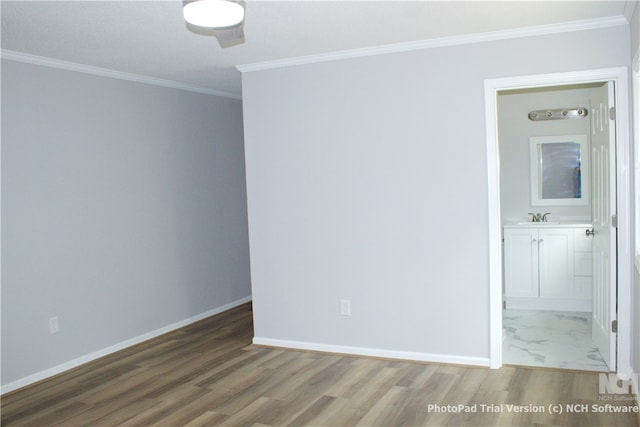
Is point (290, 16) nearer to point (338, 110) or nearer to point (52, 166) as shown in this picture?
point (338, 110)

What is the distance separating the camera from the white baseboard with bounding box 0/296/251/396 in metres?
3.89

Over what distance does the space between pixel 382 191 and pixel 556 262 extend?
7.75 feet

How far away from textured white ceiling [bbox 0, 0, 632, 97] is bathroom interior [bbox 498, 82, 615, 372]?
2.10 meters

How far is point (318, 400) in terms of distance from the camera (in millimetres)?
3467

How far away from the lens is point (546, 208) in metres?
5.91

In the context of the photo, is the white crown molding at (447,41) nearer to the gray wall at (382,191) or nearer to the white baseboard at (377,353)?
the gray wall at (382,191)

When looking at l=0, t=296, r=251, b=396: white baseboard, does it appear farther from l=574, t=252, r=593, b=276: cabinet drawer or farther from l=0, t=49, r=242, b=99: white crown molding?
l=574, t=252, r=593, b=276: cabinet drawer

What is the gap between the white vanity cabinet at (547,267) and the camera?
539 cm

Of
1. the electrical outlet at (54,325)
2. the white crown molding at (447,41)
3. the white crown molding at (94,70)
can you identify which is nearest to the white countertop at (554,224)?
the white crown molding at (447,41)

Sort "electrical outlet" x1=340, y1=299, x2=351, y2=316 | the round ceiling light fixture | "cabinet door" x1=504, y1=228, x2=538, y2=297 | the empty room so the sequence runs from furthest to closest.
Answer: "cabinet door" x1=504, y1=228, x2=538, y2=297 < "electrical outlet" x1=340, y1=299, x2=351, y2=316 < the empty room < the round ceiling light fixture

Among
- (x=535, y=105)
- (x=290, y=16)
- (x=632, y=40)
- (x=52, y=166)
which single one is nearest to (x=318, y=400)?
(x=290, y=16)

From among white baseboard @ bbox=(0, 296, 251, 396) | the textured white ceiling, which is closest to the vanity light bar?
the textured white ceiling

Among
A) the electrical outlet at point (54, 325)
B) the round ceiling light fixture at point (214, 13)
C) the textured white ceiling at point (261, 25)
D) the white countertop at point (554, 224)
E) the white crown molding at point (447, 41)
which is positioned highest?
the textured white ceiling at point (261, 25)

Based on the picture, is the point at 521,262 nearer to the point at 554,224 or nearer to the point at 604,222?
the point at 554,224
